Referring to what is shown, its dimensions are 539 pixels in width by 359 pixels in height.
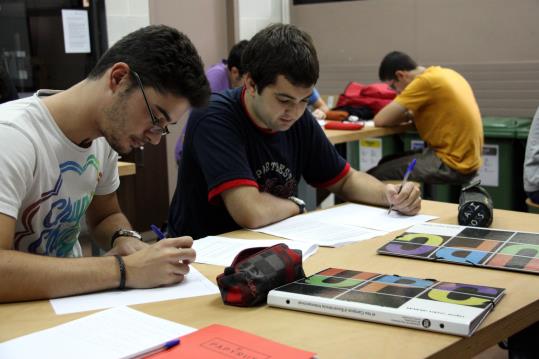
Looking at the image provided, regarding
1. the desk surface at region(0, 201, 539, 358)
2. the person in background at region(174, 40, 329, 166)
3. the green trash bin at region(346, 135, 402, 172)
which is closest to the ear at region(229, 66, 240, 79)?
the person in background at region(174, 40, 329, 166)

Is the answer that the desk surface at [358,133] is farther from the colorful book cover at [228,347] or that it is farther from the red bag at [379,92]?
the colorful book cover at [228,347]

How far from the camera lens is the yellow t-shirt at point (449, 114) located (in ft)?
13.5

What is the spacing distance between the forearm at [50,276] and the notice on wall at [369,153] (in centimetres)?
401

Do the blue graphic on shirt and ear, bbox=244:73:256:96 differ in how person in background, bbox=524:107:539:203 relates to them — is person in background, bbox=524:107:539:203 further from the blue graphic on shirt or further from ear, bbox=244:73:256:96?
the blue graphic on shirt

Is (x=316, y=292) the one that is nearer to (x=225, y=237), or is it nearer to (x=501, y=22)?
(x=225, y=237)

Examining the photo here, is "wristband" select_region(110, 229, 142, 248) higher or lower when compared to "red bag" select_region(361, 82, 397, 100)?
lower

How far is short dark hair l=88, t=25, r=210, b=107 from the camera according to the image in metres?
1.52

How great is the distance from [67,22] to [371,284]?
366 cm

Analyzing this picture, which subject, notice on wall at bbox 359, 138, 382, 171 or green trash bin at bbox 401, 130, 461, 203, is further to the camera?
notice on wall at bbox 359, 138, 382, 171

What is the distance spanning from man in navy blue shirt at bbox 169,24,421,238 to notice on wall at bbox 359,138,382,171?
296 cm

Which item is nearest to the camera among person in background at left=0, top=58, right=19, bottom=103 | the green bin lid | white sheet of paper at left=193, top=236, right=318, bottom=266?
white sheet of paper at left=193, top=236, right=318, bottom=266

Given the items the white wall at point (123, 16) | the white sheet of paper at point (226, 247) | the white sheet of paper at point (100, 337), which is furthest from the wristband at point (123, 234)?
the white wall at point (123, 16)

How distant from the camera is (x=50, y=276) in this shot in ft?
4.50

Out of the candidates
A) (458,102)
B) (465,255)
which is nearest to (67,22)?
(458,102)
